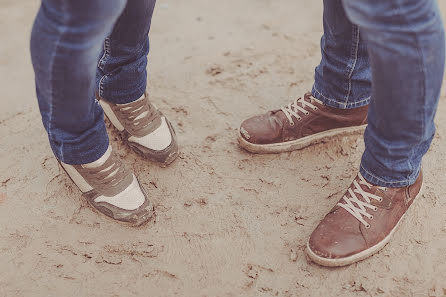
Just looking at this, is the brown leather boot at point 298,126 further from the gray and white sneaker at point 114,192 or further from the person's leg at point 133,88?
the gray and white sneaker at point 114,192

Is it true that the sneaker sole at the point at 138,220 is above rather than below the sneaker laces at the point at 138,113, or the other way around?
below

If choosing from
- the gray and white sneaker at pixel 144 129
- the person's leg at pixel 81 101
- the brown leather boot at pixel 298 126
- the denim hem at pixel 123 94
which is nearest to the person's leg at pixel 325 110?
the brown leather boot at pixel 298 126

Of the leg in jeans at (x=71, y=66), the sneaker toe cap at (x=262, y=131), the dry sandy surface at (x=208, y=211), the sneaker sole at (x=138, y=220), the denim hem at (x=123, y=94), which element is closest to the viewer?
the leg in jeans at (x=71, y=66)

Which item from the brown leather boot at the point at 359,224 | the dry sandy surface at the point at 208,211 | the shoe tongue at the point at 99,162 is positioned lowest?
the dry sandy surface at the point at 208,211

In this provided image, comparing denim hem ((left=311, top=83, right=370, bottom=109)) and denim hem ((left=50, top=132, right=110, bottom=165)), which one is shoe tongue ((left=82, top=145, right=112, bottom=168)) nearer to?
denim hem ((left=50, top=132, right=110, bottom=165))

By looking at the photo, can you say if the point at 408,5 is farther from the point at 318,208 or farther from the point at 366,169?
the point at 318,208

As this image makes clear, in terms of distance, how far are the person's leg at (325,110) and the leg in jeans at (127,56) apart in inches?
15.6

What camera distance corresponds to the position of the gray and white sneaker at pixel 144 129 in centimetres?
149

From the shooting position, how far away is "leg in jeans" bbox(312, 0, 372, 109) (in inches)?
51.9

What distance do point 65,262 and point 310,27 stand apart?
1.58m

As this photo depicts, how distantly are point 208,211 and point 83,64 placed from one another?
0.60m

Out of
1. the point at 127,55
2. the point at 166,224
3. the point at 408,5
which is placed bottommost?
the point at 166,224

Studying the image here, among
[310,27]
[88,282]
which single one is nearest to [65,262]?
[88,282]

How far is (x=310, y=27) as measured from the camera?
2.25 meters
